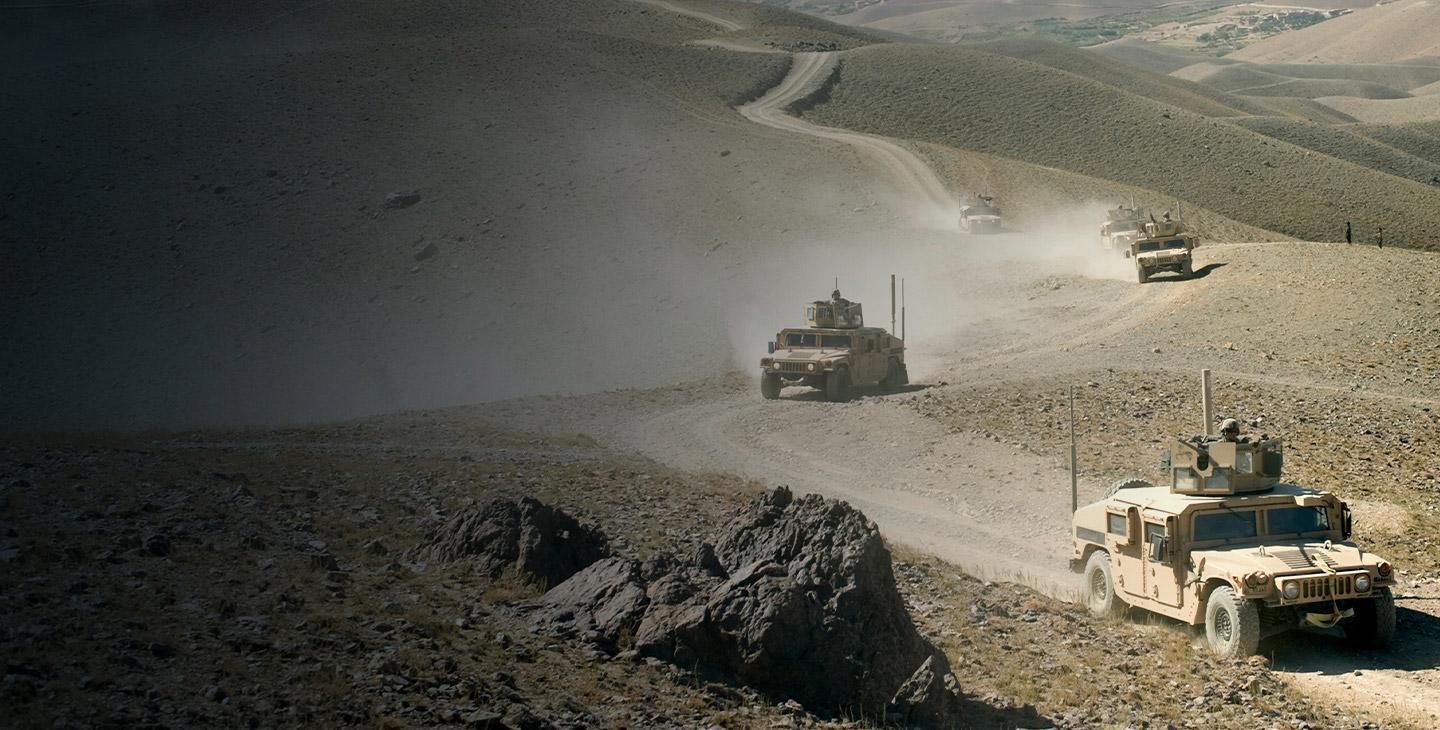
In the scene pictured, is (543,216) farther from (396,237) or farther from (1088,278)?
(1088,278)

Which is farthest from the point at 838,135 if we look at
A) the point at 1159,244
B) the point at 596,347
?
the point at 1159,244

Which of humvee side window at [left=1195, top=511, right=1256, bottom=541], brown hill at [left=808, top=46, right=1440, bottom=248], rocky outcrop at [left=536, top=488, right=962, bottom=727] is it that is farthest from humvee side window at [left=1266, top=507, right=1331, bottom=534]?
brown hill at [left=808, top=46, right=1440, bottom=248]

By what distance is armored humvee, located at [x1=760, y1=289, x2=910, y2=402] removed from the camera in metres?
34.4

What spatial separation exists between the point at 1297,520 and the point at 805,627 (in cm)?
668

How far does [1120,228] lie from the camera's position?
56.0 m

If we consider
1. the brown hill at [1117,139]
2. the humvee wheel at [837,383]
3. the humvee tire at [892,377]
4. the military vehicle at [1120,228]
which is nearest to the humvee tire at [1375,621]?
the humvee wheel at [837,383]

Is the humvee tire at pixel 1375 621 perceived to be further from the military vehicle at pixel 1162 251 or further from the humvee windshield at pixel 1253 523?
the military vehicle at pixel 1162 251

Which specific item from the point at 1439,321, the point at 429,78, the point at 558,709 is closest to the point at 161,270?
the point at 429,78

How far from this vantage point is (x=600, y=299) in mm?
56594

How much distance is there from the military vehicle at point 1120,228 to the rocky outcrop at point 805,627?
→ 1741 inches

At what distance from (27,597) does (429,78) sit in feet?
241

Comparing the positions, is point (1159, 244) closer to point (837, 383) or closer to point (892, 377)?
point (892, 377)

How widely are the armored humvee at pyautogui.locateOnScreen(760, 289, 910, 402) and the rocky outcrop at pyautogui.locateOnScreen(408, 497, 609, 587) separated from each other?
19079 millimetres

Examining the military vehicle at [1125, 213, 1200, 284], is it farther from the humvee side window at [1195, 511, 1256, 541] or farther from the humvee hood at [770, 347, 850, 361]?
the humvee side window at [1195, 511, 1256, 541]
